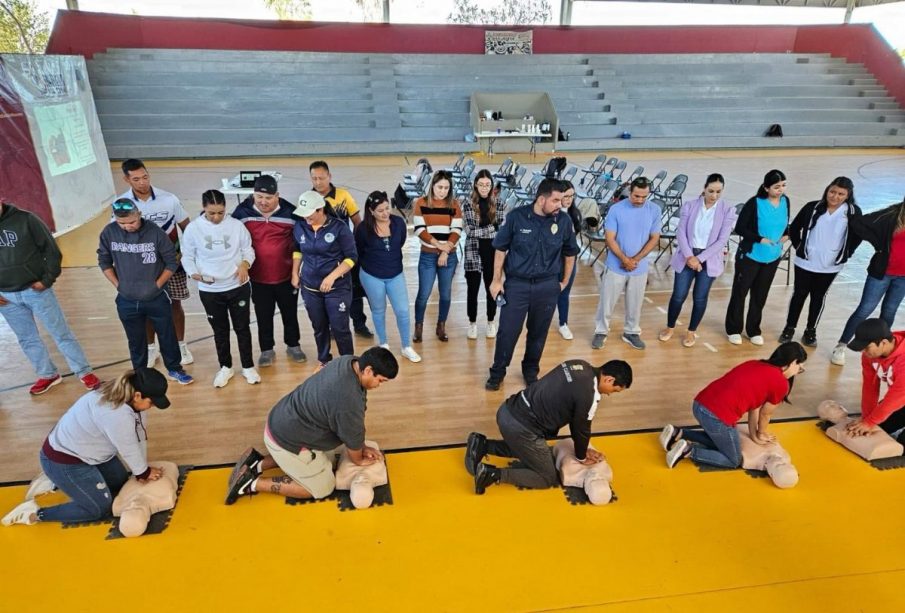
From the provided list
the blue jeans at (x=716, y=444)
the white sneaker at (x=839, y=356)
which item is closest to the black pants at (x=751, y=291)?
the white sneaker at (x=839, y=356)

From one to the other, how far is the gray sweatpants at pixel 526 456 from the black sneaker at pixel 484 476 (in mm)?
44

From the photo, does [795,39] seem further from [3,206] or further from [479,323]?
[3,206]

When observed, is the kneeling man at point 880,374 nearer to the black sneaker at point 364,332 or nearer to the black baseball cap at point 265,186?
the black sneaker at point 364,332

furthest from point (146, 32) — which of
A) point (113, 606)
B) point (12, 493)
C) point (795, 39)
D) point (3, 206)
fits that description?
point (795, 39)

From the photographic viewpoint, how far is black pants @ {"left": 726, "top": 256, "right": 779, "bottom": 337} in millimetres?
5109

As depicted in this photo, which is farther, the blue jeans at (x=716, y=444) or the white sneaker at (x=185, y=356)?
the white sneaker at (x=185, y=356)

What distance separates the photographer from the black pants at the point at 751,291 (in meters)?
5.11

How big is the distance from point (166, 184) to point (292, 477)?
11076 mm

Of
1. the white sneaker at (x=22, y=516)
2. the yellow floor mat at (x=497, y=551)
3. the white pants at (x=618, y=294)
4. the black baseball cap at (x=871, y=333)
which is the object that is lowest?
the yellow floor mat at (x=497, y=551)

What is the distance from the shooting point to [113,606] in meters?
2.68

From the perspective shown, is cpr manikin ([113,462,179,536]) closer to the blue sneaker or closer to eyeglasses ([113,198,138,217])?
the blue sneaker

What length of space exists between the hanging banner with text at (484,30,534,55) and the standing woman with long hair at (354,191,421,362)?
17335 mm

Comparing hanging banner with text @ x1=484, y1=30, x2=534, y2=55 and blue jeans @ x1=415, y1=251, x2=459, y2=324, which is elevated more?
hanging banner with text @ x1=484, y1=30, x2=534, y2=55

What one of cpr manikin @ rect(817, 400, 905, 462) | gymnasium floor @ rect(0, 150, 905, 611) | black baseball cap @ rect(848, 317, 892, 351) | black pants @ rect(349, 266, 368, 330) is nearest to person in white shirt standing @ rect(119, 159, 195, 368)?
gymnasium floor @ rect(0, 150, 905, 611)
